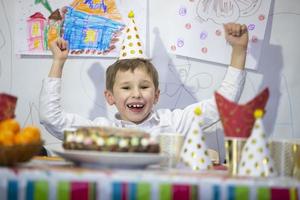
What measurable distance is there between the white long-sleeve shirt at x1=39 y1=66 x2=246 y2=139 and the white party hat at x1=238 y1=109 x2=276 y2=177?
59 centimetres

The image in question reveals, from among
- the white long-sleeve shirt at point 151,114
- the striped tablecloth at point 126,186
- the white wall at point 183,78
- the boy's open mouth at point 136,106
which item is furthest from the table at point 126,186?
the white wall at point 183,78

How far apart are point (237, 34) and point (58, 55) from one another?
1.94 feet

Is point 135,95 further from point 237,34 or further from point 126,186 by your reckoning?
point 126,186

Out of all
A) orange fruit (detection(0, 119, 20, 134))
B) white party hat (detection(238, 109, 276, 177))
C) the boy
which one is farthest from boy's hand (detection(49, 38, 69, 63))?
white party hat (detection(238, 109, 276, 177))

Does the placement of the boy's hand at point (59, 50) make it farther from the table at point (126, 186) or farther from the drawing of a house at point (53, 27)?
the table at point (126, 186)

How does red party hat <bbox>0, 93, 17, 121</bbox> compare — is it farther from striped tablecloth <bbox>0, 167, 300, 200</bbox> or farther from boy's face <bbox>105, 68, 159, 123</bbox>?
boy's face <bbox>105, 68, 159, 123</bbox>

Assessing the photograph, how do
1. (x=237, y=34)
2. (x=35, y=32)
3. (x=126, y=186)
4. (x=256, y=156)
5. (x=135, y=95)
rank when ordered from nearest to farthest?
(x=126, y=186) < (x=256, y=156) < (x=237, y=34) < (x=135, y=95) < (x=35, y=32)

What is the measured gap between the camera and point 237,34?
1.46 m

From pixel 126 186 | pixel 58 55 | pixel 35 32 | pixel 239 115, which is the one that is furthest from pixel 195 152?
pixel 35 32

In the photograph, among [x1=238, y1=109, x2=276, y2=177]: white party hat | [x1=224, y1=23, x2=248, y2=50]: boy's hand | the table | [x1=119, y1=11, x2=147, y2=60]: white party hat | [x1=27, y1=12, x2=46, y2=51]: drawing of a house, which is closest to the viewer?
the table

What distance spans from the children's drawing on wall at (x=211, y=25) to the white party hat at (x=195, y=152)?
0.80 metres

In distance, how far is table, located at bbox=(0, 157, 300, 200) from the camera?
0.76 metres

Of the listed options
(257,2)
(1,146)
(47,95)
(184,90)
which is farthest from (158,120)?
(1,146)

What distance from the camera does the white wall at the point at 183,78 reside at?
1737 mm
